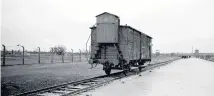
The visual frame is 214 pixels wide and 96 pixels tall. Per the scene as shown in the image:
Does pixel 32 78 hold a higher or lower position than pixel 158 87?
higher

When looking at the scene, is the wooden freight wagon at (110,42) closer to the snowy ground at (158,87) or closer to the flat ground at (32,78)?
the flat ground at (32,78)

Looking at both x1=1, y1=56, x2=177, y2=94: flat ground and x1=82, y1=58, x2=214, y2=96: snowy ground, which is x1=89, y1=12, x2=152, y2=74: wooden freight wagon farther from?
x1=82, y1=58, x2=214, y2=96: snowy ground

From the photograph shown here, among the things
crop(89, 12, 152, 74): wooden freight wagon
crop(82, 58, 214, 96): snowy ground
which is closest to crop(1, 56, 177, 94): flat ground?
crop(89, 12, 152, 74): wooden freight wagon

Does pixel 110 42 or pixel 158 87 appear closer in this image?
pixel 158 87

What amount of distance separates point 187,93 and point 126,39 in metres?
7.03

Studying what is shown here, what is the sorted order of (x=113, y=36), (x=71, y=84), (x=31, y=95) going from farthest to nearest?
1. (x=113, y=36)
2. (x=71, y=84)
3. (x=31, y=95)

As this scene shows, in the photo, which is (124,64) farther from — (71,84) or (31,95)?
(31,95)

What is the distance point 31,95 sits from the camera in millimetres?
8320

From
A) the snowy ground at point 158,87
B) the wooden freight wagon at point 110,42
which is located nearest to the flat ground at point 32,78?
the wooden freight wagon at point 110,42

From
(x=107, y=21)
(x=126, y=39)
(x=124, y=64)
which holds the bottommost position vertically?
(x=124, y=64)

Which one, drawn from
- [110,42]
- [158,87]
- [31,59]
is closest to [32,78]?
[110,42]

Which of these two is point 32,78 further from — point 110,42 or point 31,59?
point 31,59

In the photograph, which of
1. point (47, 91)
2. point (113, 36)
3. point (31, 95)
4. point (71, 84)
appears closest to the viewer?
point (31, 95)

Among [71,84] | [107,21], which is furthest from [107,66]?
[71,84]
